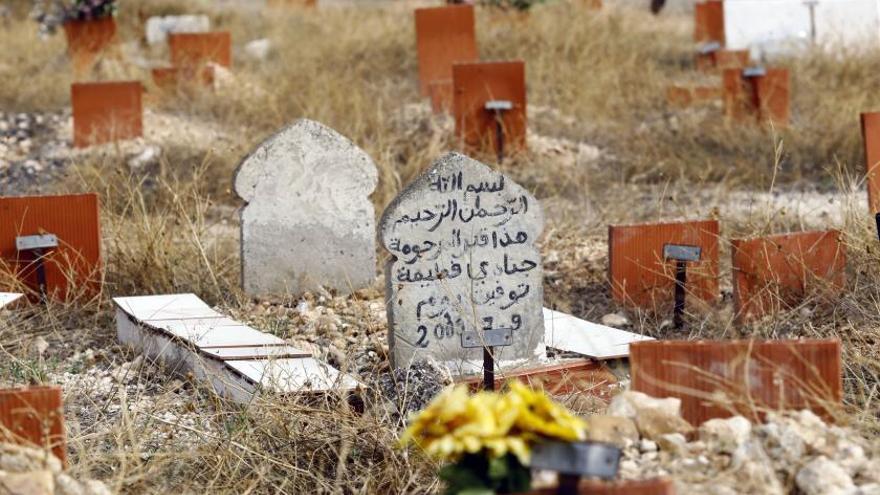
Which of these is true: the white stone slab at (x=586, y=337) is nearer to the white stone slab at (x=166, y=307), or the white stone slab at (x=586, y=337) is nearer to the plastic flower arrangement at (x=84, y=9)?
the white stone slab at (x=166, y=307)

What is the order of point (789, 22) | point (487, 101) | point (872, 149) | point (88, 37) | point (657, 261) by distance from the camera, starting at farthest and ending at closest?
point (789, 22) < point (88, 37) < point (487, 101) < point (872, 149) < point (657, 261)

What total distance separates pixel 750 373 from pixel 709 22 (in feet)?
35.7

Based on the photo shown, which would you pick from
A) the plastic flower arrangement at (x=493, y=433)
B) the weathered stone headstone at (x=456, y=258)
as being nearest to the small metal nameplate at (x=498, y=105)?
the weathered stone headstone at (x=456, y=258)

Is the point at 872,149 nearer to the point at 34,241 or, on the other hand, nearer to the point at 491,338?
the point at 491,338

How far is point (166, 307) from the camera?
618 centimetres

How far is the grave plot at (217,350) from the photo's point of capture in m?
4.98

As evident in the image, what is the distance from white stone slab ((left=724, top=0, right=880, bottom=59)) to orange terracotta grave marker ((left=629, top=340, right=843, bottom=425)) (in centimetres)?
973

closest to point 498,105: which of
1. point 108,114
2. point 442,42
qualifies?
point 442,42

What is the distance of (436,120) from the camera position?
10.4 meters

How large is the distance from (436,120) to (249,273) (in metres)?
3.93

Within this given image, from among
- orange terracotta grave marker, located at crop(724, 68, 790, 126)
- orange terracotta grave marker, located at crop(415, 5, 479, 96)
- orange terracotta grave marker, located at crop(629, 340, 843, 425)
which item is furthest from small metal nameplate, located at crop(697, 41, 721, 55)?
orange terracotta grave marker, located at crop(629, 340, 843, 425)

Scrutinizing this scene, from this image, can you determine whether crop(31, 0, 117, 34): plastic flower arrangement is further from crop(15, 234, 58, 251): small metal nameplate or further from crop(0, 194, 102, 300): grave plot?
crop(15, 234, 58, 251): small metal nameplate

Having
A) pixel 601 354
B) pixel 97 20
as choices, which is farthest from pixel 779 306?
pixel 97 20

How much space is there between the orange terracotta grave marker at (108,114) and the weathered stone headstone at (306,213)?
3.49 metres
